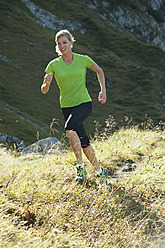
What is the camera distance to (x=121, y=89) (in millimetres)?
68750

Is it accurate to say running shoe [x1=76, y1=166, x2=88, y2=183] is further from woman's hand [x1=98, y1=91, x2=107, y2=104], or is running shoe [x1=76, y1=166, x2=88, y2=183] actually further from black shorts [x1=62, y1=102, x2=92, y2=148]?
woman's hand [x1=98, y1=91, x2=107, y2=104]

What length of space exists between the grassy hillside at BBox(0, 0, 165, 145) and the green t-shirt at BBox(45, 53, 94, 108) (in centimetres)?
3001

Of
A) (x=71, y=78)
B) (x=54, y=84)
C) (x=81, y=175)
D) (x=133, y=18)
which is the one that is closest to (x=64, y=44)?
(x=71, y=78)

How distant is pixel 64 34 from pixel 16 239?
3.43m

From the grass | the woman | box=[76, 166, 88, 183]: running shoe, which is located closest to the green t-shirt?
the woman

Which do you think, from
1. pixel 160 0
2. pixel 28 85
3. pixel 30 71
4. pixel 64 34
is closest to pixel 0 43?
pixel 30 71

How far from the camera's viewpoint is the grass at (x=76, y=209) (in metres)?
2.71

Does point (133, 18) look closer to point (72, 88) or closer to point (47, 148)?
point (47, 148)

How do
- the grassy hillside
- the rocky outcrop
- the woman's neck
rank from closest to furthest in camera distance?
the woman's neck, the grassy hillside, the rocky outcrop

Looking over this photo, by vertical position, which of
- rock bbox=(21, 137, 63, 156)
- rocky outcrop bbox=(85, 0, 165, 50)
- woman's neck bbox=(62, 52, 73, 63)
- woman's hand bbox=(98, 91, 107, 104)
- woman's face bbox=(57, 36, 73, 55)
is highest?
rocky outcrop bbox=(85, 0, 165, 50)

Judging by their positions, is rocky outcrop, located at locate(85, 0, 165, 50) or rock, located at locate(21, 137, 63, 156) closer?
rock, located at locate(21, 137, 63, 156)

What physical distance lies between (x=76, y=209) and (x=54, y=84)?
59.2 meters

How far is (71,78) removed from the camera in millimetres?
4742

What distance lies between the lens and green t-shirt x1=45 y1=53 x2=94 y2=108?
472cm
